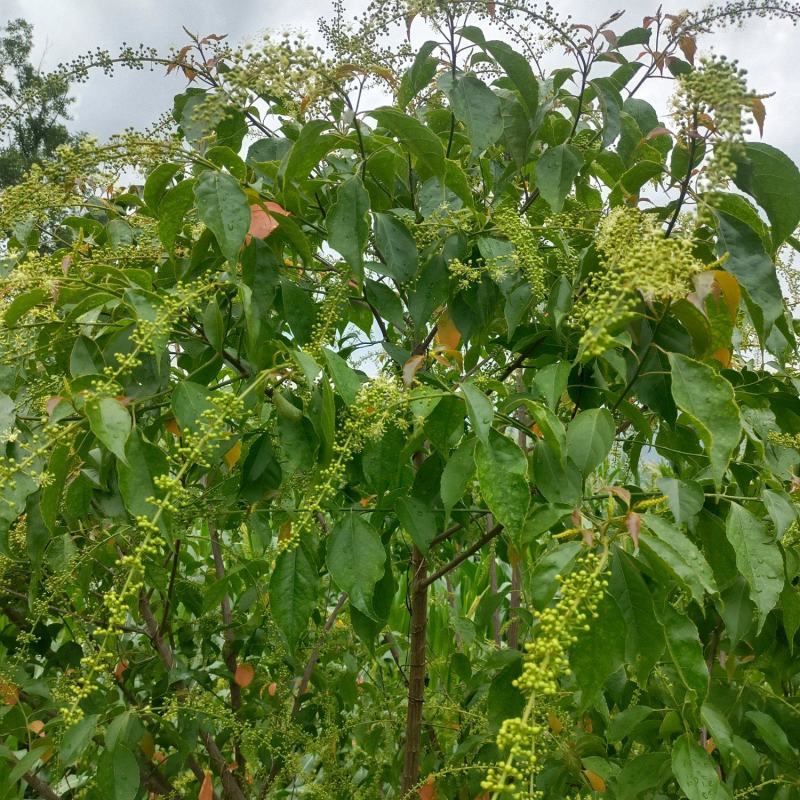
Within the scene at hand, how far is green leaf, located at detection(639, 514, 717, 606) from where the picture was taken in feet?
2.89

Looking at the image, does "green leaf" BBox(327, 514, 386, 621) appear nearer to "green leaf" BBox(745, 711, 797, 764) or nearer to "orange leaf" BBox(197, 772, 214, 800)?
"green leaf" BBox(745, 711, 797, 764)

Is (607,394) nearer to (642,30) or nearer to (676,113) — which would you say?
Answer: (676,113)

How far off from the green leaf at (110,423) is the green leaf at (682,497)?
65 centimetres

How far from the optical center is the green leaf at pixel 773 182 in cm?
107

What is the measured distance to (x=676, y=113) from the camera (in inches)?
41.3

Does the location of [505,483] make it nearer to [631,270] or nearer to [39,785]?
[631,270]

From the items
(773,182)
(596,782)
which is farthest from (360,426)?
(596,782)

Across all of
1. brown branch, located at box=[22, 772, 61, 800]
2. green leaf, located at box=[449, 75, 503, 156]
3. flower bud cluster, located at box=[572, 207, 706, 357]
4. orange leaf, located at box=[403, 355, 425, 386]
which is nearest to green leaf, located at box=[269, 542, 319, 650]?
orange leaf, located at box=[403, 355, 425, 386]

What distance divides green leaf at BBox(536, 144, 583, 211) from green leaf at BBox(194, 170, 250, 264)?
444 millimetres

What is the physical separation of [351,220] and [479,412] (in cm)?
35

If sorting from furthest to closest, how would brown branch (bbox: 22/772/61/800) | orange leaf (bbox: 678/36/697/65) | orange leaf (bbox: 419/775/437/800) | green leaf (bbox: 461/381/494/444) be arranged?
brown branch (bbox: 22/772/61/800)
orange leaf (bbox: 419/775/437/800)
orange leaf (bbox: 678/36/697/65)
green leaf (bbox: 461/381/494/444)

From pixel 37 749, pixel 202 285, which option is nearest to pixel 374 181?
pixel 202 285

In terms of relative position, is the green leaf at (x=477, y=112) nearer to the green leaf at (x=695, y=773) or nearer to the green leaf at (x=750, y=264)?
the green leaf at (x=750, y=264)

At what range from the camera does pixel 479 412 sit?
0.98 metres
